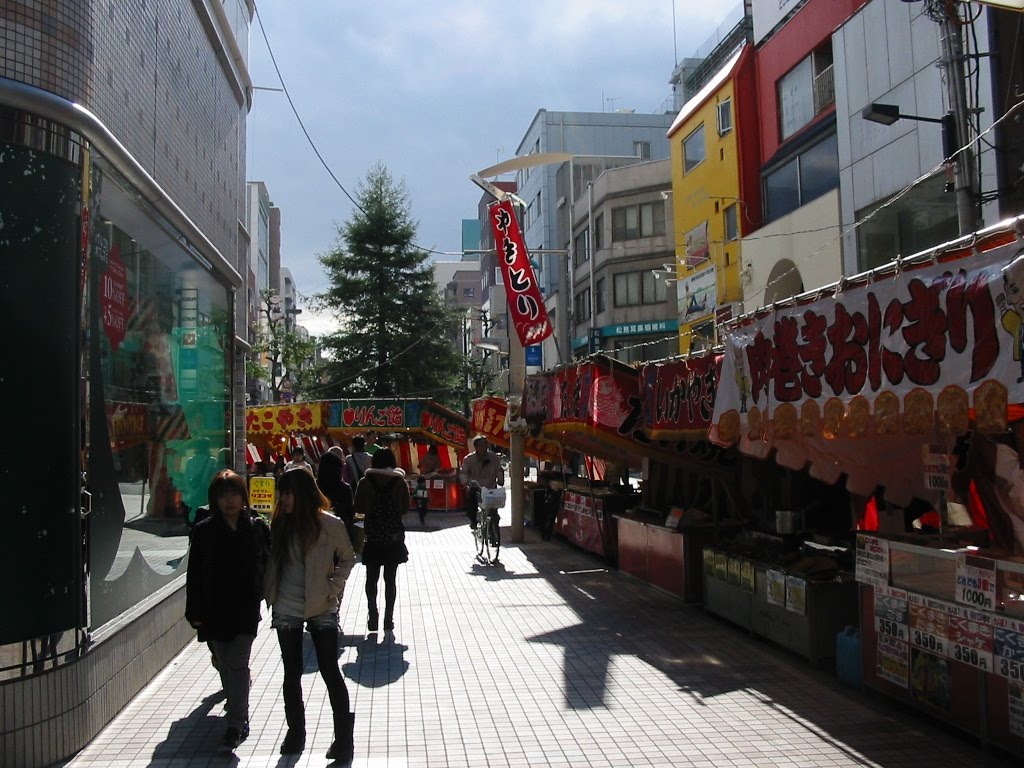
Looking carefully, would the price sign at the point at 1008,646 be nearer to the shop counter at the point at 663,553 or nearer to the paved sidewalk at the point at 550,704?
the paved sidewalk at the point at 550,704

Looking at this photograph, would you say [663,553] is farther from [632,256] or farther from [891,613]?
[632,256]

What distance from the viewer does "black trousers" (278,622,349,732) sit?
5641 millimetres

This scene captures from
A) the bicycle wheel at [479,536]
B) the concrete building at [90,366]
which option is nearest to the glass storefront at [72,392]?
the concrete building at [90,366]

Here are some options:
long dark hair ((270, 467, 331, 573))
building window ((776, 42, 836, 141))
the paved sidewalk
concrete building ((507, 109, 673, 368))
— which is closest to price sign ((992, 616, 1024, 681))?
the paved sidewalk

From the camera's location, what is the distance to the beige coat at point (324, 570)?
18.5 ft

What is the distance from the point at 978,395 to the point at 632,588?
745cm

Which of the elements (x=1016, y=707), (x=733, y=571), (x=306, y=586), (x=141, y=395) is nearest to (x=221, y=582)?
(x=306, y=586)

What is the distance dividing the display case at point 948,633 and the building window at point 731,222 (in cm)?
1916

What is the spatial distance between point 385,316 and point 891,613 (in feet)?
119

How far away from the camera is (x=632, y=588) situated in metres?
12.1

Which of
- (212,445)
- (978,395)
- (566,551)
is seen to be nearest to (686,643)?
(978,395)

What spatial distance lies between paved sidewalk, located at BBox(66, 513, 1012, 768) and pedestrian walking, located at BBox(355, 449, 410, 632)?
0.41 meters

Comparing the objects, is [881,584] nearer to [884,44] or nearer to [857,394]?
[857,394]

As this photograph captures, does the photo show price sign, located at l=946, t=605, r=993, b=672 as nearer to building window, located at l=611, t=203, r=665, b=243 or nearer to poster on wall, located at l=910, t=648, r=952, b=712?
poster on wall, located at l=910, t=648, r=952, b=712
